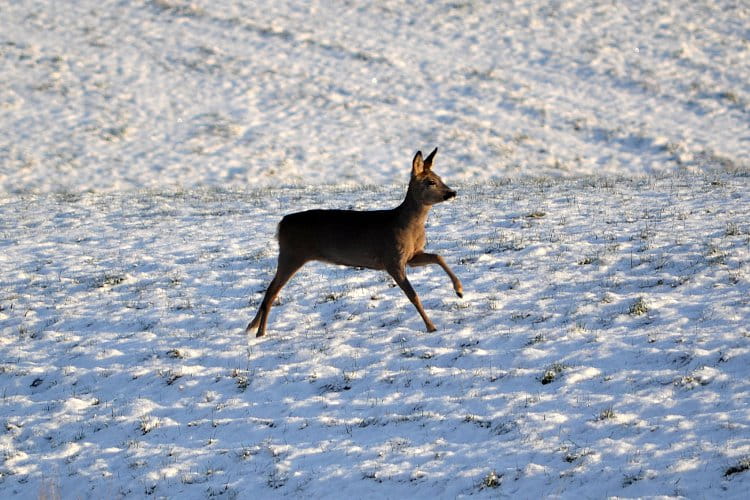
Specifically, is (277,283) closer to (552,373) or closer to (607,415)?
(552,373)

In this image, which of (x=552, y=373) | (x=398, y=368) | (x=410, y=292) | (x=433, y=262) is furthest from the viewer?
(x=433, y=262)

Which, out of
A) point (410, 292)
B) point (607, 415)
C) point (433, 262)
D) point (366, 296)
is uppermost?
point (433, 262)

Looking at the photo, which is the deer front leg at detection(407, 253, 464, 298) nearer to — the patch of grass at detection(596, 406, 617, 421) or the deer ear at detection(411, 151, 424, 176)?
the deer ear at detection(411, 151, 424, 176)

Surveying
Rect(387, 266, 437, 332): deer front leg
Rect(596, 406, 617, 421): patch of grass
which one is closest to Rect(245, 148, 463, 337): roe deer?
Rect(387, 266, 437, 332): deer front leg

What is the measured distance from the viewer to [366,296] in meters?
10.2

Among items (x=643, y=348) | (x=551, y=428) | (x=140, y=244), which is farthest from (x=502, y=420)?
(x=140, y=244)

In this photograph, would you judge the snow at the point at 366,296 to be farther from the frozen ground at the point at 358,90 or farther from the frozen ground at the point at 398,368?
the frozen ground at the point at 358,90

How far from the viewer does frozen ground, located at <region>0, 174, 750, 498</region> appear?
624 centimetres

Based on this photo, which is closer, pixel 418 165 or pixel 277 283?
pixel 418 165

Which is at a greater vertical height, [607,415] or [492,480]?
[607,415]

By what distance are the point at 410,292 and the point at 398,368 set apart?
1113 millimetres

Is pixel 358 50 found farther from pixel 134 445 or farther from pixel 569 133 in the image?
pixel 134 445

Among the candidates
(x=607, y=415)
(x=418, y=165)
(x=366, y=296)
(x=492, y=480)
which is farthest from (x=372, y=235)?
(x=492, y=480)

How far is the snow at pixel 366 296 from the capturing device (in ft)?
21.3
